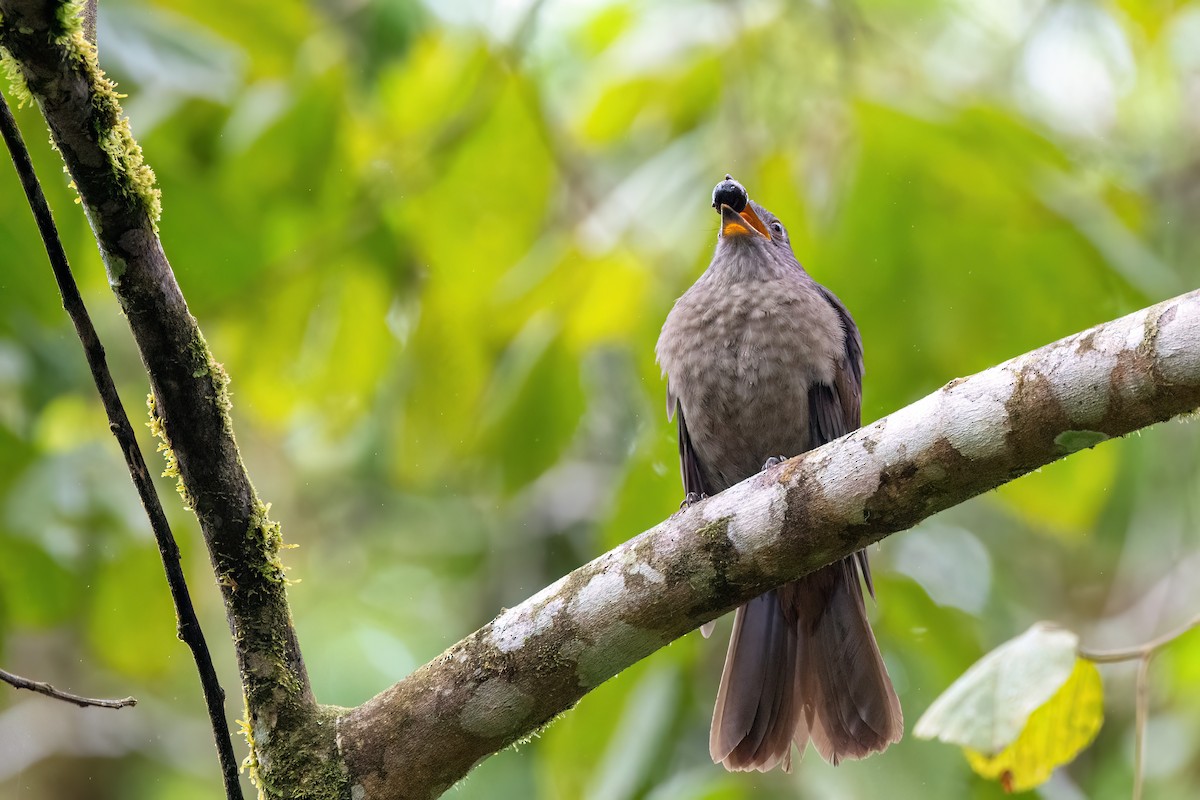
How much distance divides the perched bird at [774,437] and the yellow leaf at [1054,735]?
1.07 ft

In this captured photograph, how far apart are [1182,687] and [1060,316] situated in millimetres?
1929

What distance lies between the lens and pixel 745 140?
4191 mm

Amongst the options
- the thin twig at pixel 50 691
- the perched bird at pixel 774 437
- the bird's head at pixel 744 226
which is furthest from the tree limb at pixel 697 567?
the bird's head at pixel 744 226

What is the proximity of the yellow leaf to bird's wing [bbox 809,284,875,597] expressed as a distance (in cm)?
68

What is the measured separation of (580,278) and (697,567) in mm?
1961

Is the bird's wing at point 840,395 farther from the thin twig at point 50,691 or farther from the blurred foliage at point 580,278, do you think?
the thin twig at point 50,691

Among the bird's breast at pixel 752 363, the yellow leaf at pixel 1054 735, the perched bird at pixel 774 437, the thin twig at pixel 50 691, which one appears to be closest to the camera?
the thin twig at pixel 50 691

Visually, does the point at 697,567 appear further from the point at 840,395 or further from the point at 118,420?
the point at 840,395

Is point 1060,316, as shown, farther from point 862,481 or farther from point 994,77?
point 994,77

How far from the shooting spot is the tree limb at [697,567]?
2.19 metres

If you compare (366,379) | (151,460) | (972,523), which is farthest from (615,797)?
(972,523)

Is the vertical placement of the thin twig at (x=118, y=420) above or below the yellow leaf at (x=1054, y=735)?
above

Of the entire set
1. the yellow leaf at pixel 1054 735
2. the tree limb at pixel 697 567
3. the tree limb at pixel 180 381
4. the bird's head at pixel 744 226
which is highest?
the bird's head at pixel 744 226

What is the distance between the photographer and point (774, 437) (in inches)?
141
